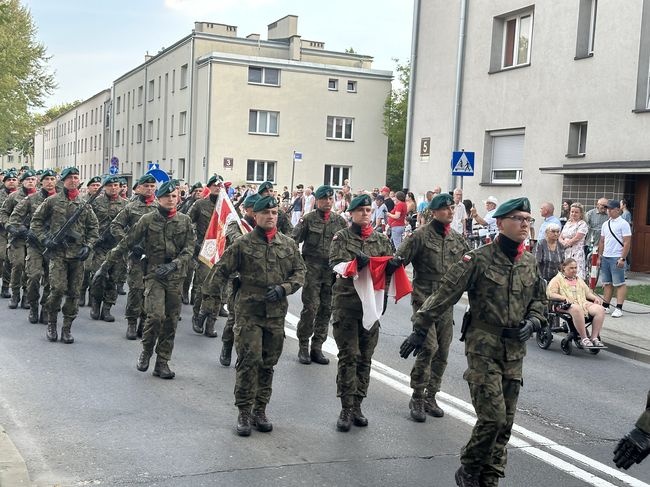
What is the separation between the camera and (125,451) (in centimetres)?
618

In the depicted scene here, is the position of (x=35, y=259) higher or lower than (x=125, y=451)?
higher

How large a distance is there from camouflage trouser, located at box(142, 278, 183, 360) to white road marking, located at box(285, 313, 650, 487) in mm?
2224

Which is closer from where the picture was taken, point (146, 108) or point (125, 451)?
point (125, 451)

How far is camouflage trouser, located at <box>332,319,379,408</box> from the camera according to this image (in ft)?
23.3

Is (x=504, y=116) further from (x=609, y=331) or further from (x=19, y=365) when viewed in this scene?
(x=19, y=365)

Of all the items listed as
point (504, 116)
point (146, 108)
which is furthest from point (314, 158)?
point (504, 116)

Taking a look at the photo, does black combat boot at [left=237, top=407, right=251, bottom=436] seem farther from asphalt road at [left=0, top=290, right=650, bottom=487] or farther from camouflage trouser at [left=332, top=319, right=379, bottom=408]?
camouflage trouser at [left=332, top=319, right=379, bottom=408]

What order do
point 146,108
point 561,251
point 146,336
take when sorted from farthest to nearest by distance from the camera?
1. point 146,108
2. point 561,251
3. point 146,336

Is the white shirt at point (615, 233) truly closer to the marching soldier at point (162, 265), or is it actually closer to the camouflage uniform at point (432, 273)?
the camouflage uniform at point (432, 273)

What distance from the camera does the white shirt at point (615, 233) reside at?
14016mm

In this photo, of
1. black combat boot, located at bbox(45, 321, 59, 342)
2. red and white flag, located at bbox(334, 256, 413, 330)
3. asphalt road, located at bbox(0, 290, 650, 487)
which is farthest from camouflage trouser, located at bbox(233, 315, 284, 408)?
black combat boot, located at bbox(45, 321, 59, 342)

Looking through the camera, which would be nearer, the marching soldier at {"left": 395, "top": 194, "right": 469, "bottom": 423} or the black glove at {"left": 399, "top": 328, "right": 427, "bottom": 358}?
the black glove at {"left": 399, "top": 328, "right": 427, "bottom": 358}

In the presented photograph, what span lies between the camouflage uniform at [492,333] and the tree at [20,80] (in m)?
36.2

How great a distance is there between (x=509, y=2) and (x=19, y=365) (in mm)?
17680
